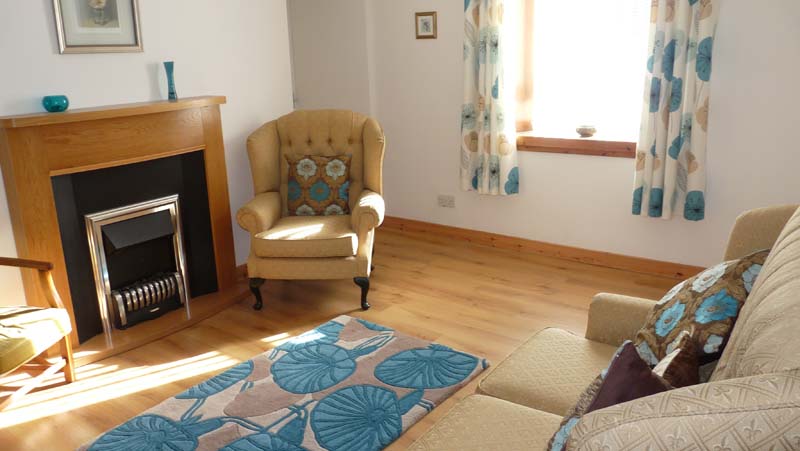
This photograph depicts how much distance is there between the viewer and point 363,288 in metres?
3.73

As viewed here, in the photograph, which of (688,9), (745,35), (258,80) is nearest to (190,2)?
(258,80)

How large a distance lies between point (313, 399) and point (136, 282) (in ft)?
4.79

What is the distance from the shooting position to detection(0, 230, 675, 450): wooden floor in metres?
2.77

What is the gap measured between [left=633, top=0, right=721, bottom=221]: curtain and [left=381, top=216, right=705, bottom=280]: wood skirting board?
0.39 metres

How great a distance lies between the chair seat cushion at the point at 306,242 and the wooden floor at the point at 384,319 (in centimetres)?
37

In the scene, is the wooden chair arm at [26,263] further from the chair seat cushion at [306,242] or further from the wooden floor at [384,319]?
the chair seat cushion at [306,242]

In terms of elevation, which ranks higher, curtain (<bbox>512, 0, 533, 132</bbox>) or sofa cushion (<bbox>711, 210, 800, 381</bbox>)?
curtain (<bbox>512, 0, 533, 132</bbox>)

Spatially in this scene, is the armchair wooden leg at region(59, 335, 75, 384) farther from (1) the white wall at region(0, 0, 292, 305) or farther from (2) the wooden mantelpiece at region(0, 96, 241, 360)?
(1) the white wall at region(0, 0, 292, 305)

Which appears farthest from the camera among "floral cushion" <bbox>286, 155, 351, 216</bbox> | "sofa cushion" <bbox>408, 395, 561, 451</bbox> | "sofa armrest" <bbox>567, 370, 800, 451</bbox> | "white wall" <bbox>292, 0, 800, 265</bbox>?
"floral cushion" <bbox>286, 155, 351, 216</bbox>

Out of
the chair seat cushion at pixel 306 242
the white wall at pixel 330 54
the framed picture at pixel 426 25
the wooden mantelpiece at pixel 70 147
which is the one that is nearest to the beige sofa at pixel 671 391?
the chair seat cushion at pixel 306 242

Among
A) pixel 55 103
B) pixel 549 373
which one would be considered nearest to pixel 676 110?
pixel 549 373

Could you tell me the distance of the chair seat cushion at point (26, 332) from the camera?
2.53 metres

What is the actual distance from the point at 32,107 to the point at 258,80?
149 centimetres

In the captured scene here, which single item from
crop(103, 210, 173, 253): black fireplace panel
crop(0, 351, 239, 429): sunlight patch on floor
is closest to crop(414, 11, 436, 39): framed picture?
crop(103, 210, 173, 253): black fireplace panel
